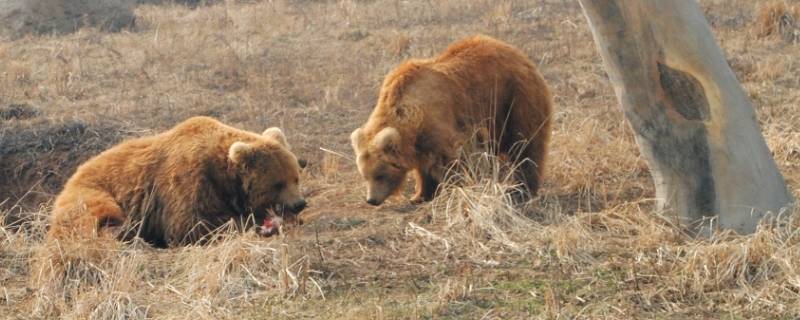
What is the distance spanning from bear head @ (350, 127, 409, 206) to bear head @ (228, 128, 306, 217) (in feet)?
1.65

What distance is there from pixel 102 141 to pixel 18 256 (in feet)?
11.6

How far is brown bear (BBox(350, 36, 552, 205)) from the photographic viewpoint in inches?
328

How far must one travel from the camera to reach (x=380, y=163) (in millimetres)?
8281

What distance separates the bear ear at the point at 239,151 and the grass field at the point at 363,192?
2.21 ft

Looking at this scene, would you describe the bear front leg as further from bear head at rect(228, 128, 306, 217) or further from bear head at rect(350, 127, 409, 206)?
bear head at rect(228, 128, 306, 217)

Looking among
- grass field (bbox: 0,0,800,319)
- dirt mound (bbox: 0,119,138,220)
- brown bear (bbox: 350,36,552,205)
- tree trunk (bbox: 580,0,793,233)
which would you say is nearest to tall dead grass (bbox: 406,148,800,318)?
grass field (bbox: 0,0,800,319)

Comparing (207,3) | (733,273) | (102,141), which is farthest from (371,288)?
(207,3)

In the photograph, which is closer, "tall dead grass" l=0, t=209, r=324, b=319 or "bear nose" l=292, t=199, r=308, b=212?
"tall dead grass" l=0, t=209, r=324, b=319

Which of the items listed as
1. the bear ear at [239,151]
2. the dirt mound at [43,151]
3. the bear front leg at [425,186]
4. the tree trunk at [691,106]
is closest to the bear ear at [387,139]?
the bear front leg at [425,186]

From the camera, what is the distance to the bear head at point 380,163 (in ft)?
26.9

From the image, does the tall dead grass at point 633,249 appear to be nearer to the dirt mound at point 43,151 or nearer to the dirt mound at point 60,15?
the dirt mound at point 43,151

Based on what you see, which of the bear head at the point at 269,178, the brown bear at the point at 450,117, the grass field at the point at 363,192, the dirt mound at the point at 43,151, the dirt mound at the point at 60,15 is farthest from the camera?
the dirt mound at the point at 60,15

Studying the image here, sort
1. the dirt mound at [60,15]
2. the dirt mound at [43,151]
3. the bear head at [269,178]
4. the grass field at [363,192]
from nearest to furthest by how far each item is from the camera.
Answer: the grass field at [363,192] < the bear head at [269,178] < the dirt mound at [43,151] < the dirt mound at [60,15]

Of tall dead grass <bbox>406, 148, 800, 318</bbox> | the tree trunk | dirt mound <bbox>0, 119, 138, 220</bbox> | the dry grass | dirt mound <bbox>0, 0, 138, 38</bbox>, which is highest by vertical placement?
the tree trunk
